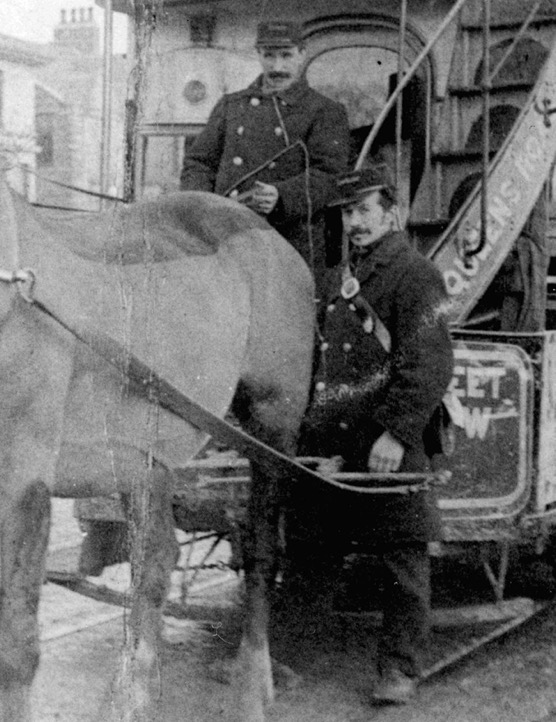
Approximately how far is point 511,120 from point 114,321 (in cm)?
328

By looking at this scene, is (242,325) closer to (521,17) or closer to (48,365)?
(48,365)

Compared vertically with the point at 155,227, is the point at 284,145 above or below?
above

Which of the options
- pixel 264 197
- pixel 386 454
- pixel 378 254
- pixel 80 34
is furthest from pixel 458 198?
pixel 80 34

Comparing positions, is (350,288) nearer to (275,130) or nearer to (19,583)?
(275,130)

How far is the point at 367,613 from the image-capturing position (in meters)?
4.72

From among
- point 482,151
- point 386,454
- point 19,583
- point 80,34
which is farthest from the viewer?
point 80,34

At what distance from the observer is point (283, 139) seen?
15.2 ft

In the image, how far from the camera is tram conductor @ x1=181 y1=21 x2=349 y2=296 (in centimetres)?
457

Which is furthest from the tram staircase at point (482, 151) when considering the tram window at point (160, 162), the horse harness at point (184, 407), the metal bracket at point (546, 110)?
the tram window at point (160, 162)

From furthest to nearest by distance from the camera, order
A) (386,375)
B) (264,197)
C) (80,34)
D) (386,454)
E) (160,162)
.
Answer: (80,34), (160,162), (264,197), (386,375), (386,454)

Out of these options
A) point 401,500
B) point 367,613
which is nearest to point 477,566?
point 367,613

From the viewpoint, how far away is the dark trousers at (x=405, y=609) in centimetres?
403

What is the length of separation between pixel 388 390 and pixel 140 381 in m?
1.06

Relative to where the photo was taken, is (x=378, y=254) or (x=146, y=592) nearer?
(x=146, y=592)
